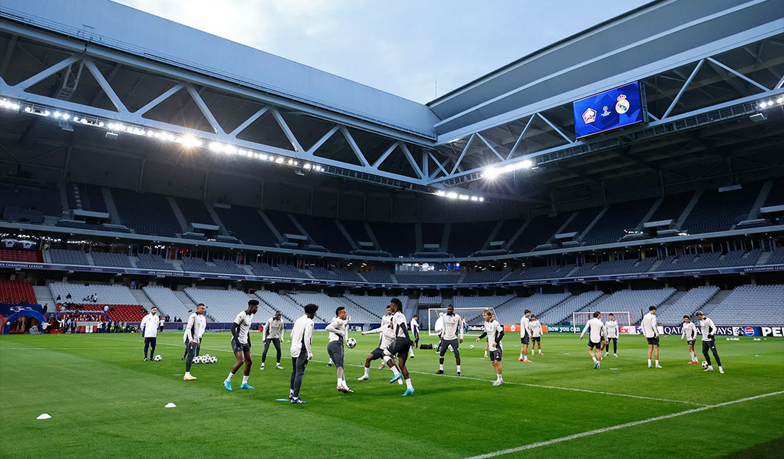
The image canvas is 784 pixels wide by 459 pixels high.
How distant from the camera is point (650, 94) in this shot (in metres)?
36.9

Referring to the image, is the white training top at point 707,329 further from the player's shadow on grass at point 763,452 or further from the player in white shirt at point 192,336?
the player in white shirt at point 192,336

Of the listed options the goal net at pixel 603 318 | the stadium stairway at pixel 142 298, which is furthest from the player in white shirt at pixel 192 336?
the goal net at pixel 603 318

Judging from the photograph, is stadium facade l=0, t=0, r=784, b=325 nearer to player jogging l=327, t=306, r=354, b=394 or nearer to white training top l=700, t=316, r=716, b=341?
white training top l=700, t=316, r=716, b=341

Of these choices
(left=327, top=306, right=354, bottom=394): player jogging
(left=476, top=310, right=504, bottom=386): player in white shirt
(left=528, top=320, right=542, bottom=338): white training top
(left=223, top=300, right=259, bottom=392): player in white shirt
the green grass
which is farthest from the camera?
(left=528, top=320, right=542, bottom=338): white training top

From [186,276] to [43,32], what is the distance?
3190 cm

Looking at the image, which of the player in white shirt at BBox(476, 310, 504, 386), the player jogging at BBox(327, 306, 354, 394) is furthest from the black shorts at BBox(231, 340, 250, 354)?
the player in white shirt at BBox(476, 310, 504, 386)

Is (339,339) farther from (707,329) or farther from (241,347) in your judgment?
(707,329)

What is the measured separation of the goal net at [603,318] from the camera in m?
47.9

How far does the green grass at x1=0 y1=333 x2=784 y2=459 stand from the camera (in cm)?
652

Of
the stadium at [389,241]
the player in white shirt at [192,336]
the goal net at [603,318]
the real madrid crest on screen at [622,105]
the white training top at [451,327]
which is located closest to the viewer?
the stadium at [389,241]

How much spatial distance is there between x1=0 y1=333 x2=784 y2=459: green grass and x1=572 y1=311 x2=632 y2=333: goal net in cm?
3491

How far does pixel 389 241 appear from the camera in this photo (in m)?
73.6

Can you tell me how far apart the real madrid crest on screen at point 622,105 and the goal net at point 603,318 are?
22116 millimetres

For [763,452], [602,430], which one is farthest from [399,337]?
[763,452]
